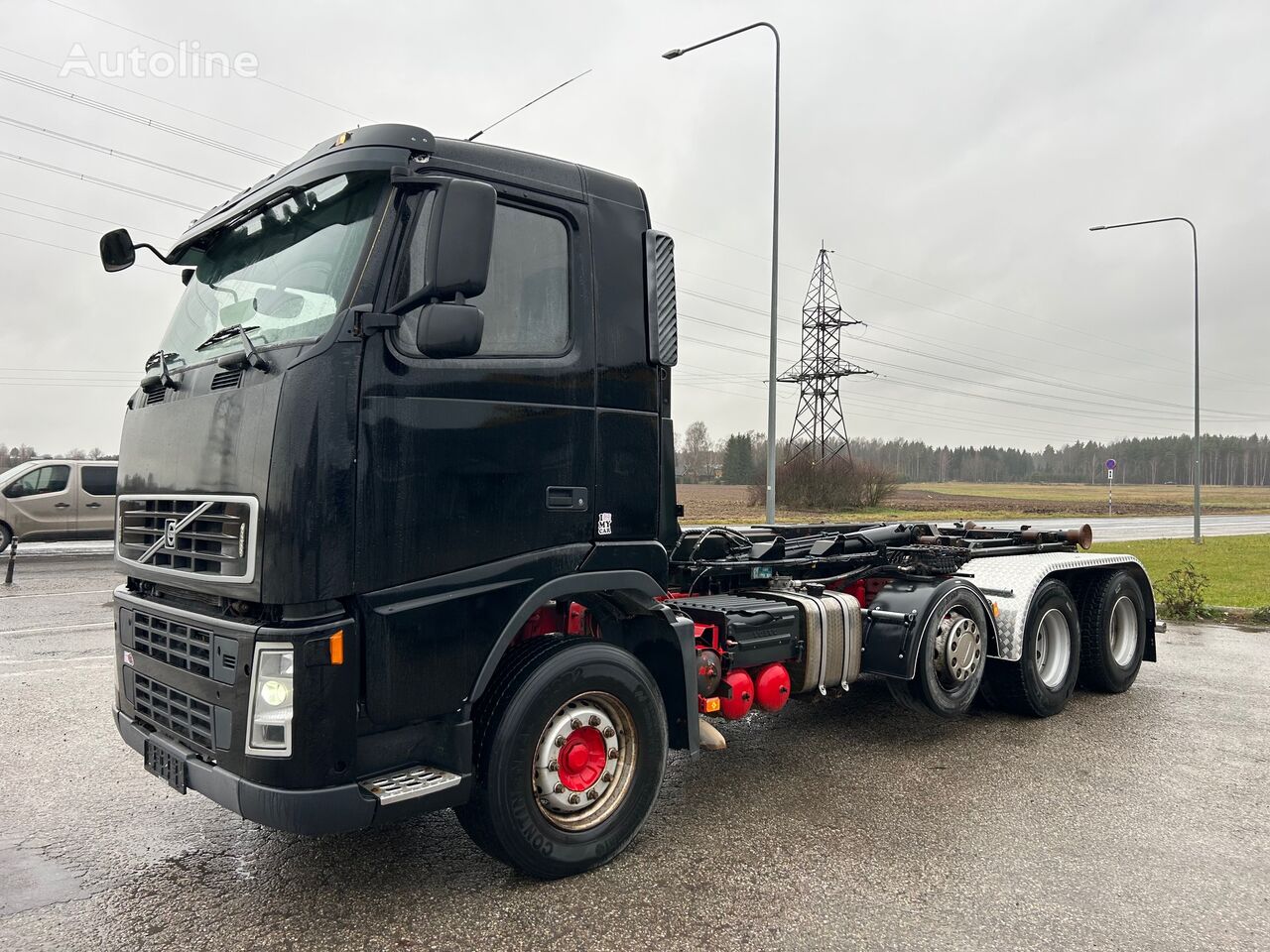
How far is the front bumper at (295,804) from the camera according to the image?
121 inches

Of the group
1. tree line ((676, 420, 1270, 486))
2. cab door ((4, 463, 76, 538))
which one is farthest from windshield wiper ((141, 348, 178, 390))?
tree line ((676, 420, 1270, 486))

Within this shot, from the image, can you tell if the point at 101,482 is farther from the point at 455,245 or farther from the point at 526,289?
the point at 455,245

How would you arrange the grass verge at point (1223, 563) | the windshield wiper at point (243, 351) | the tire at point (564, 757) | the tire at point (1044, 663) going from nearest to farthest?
the windshield wiper at point (243, 351)
the tire at point (564, 757)
the tire at point (1044, 663)
the grass verge at point (1223, 563)

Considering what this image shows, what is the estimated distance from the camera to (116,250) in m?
4.73

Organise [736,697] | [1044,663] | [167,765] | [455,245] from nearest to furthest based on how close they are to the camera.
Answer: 1. [455,245]
2. [167,765]
3. [736,697]
4. [1044,663]

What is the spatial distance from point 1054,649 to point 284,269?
19.3 ft

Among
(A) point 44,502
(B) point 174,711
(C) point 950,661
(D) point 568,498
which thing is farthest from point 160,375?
(A) point 44,502

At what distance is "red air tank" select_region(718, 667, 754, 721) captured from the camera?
4.70 metres

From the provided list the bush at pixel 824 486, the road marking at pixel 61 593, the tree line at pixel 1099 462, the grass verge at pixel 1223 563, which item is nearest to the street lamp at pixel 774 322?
the grass verge at pixel 1223 563

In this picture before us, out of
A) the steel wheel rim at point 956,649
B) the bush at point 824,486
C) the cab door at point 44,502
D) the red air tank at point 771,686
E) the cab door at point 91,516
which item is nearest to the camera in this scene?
the red air tank at point 771,686

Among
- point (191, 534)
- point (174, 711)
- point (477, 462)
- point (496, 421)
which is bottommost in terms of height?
point (174, 711)

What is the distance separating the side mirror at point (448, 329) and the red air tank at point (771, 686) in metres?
2.60

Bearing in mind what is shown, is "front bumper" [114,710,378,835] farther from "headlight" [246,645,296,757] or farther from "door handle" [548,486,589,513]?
"door handle" [548,486,589,513]

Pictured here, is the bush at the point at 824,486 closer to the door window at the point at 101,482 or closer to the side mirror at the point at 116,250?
the door window at the point at 101,482
